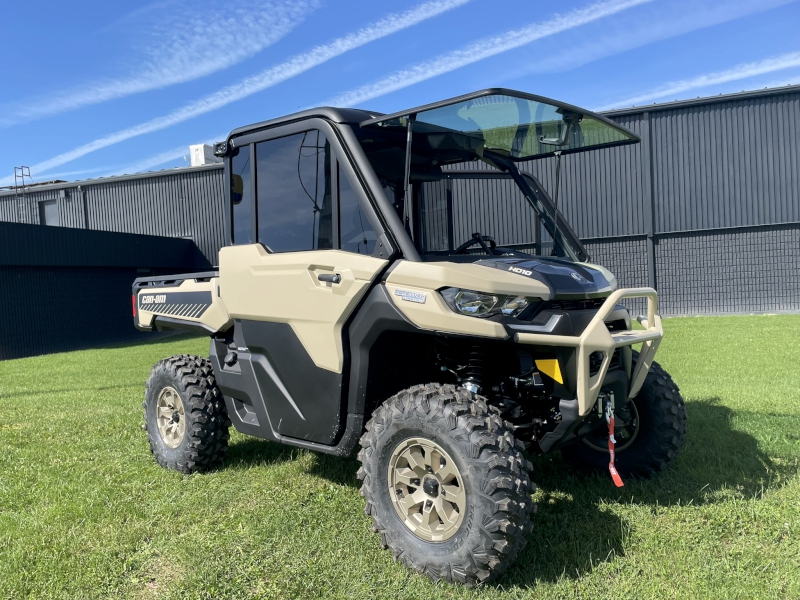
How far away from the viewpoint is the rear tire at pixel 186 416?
5031 mm

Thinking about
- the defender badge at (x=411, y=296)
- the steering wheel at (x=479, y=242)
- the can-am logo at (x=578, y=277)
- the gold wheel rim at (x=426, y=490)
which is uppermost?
the steering wheel at (x=479, y=242)

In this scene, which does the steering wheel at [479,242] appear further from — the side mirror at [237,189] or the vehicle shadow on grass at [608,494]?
the vehicle shadow on grass at [608,494]

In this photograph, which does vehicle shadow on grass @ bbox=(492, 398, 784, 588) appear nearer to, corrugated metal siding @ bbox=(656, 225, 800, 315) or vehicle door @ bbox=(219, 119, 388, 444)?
vehicle door @ bbox=(219, 119, 388, 444)

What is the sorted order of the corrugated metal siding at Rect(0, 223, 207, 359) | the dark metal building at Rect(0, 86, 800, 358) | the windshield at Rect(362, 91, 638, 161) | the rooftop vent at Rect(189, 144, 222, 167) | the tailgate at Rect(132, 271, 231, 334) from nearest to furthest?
the windshield at Rect(362, 91, 638, 161) → the tailgate at Rect(132, 271, 231, 334) → the corrugated metal siding at Rect(0, 223, 207, 359) → the dark metal building at Rect(0, 86, 800, 358) → the rooftop vent at Rect(189, 144, 222, 167)

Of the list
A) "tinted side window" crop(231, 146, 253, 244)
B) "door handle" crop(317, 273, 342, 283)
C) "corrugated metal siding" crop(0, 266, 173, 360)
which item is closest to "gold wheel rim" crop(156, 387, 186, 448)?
"tinted side window" crop(231, 146, 253, 244)

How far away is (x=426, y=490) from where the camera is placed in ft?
10.9

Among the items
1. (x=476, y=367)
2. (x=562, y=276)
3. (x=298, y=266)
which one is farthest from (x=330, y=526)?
(x=562, y=276)

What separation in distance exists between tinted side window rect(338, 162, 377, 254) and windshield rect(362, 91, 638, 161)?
16.5 inches

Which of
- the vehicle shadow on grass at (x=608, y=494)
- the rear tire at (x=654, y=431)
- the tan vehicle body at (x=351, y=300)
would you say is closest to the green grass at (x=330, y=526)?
the vehicle shadow on grass at (x=608, y=494)

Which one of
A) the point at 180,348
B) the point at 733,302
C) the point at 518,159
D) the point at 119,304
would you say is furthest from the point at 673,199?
the point at 119,304

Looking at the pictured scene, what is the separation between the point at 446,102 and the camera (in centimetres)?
319

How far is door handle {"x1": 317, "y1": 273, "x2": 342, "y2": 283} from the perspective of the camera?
3711 mm

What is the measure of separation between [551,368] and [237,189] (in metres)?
2.55

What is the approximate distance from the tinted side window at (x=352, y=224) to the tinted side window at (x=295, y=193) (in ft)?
0.32
